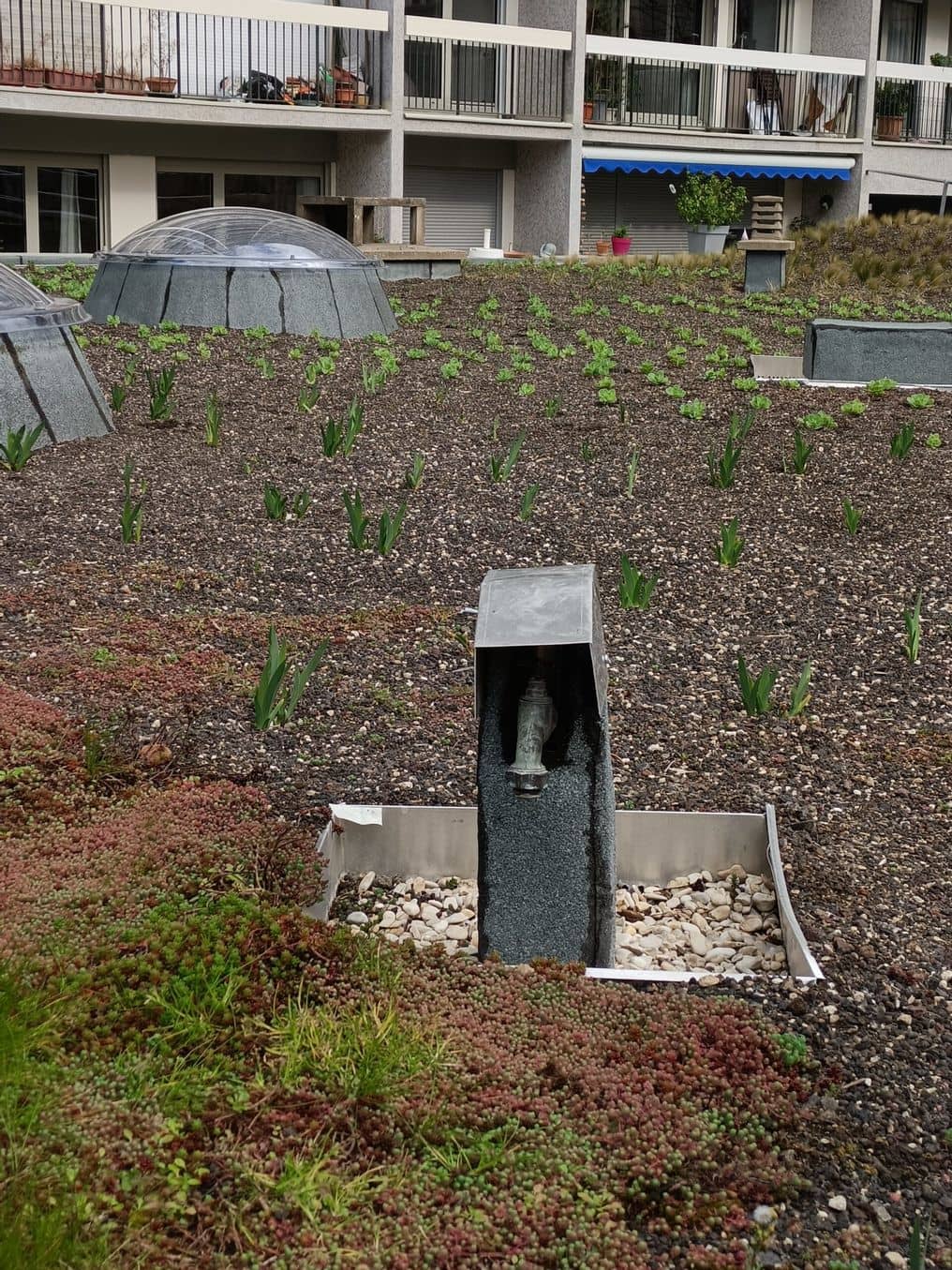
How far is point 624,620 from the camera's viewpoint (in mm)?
6590

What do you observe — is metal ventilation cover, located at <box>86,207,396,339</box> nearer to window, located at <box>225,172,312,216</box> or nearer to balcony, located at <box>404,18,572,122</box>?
window, located at <box>225,172,312,216</box>

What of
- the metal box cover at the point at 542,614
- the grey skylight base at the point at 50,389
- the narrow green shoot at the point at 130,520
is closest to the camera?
the metal box cover at the point at 542,614

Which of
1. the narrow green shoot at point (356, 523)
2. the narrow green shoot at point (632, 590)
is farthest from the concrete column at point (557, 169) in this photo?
the narrow green shoot at point (632, 590)

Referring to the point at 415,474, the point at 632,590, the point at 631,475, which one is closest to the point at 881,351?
the point at 631,475

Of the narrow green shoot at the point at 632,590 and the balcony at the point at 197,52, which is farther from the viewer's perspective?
the balcony at the point at 197,52

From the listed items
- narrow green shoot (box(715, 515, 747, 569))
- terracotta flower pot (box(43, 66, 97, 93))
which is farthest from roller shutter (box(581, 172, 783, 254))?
narrow green shoot (box(715, 515, 747, 569))

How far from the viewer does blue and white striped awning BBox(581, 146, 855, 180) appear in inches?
1075

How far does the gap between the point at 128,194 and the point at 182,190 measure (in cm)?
122

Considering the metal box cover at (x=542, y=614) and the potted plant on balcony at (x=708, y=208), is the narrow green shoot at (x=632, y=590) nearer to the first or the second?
the metal box cover at (x=542, y=614)

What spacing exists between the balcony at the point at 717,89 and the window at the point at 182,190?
6.89 m

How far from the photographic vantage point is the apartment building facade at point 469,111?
23.0 meters

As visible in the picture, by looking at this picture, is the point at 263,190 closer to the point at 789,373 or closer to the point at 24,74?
the point at 24,74

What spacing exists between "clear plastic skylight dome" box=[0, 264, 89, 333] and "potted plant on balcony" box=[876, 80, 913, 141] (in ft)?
81.4

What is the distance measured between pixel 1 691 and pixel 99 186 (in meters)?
20.9
